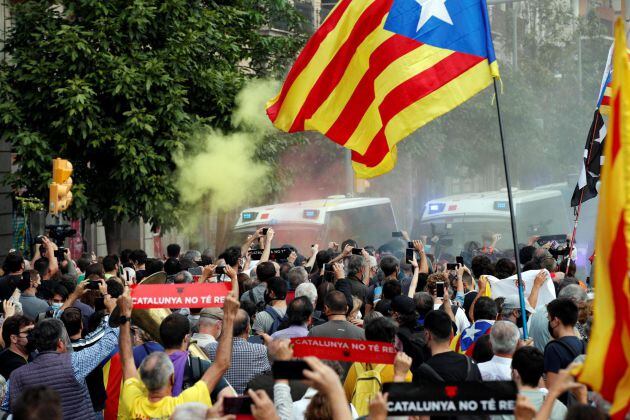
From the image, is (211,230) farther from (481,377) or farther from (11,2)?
(481,377)

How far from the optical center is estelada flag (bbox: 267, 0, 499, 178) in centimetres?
903

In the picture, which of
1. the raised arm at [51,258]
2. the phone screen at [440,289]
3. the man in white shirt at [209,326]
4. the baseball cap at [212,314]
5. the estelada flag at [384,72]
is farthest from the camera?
the raised arm at [51,258]

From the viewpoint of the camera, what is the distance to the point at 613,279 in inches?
185

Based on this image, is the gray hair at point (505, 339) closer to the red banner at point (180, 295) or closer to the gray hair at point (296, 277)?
the red banner at point (180, 295)

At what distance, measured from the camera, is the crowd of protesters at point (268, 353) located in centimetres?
527

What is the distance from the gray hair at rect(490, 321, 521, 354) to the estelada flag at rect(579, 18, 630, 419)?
236 cm

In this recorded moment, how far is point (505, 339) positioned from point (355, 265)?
175 inches

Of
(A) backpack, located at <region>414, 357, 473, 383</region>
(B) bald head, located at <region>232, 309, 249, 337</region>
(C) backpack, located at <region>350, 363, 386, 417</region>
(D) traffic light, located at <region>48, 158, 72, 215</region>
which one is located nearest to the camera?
(A) backpack, located at <region>414, 357, 473, 383</region>

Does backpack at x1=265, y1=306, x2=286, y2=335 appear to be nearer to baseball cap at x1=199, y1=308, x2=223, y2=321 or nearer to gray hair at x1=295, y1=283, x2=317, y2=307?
gray hair at x1=295, y1=283, x2=317, y2=307

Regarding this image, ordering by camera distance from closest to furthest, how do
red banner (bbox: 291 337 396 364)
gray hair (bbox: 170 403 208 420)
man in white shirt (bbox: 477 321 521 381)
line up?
gray hair (bbox: 170 403 208 420), red banner (bbox: 291 337 396 364), man in white shirt (bbox: 477 321 521 381)

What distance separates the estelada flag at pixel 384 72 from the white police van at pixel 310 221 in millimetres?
12607

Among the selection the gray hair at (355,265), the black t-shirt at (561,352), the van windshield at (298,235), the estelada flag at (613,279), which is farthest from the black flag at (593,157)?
the van windshield at (298,235)

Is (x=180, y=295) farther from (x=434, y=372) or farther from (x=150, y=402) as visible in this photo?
(x=434, y=372)

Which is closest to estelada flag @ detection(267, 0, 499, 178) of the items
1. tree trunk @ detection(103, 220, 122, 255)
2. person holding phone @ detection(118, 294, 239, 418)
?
person holding phone @ detection(118, 294, 239, 418)
